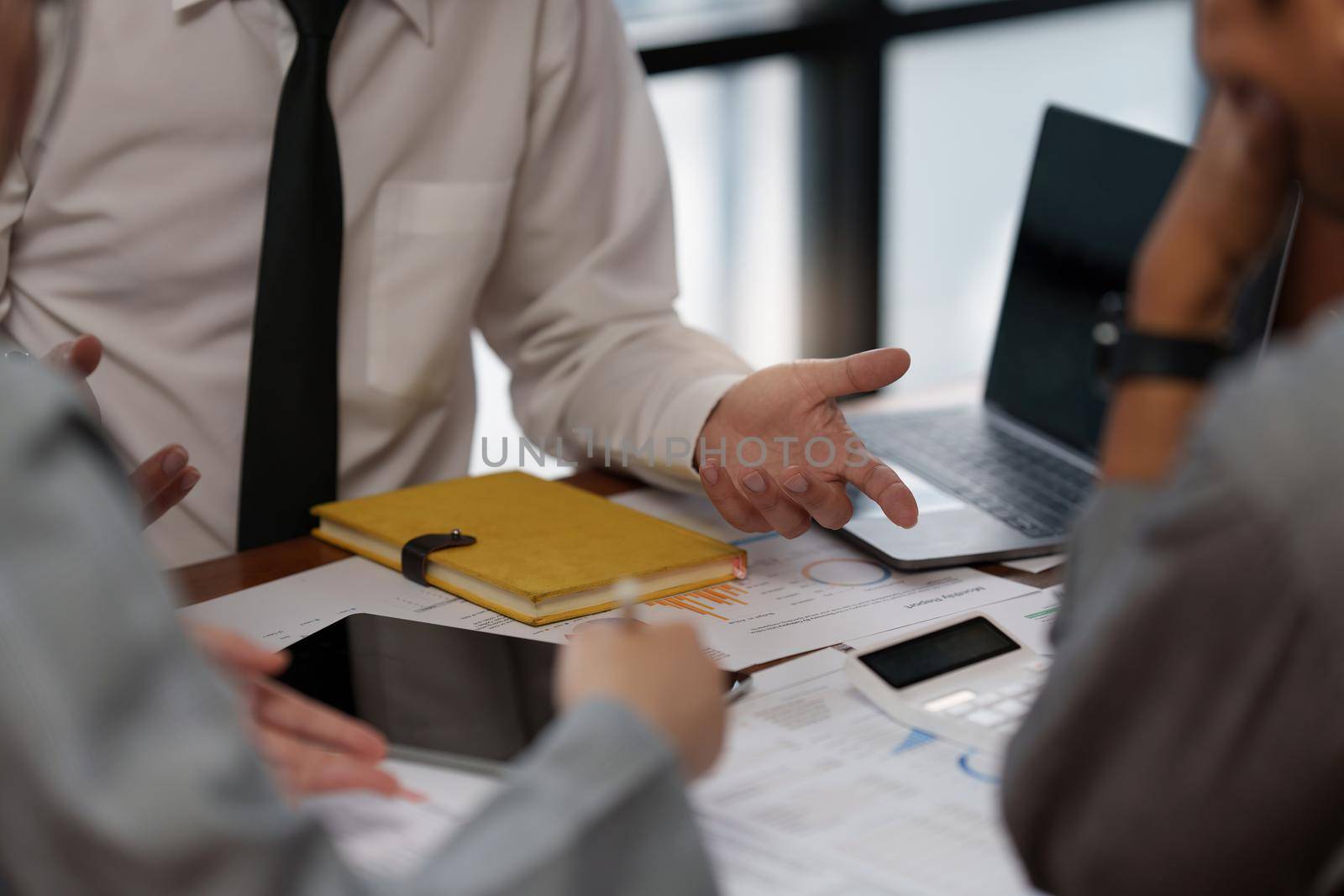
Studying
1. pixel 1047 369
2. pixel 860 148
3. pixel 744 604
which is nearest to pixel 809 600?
pixel 744 604

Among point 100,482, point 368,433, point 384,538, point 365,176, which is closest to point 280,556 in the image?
point 384,538

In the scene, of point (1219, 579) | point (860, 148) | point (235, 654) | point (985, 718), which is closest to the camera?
point (1219, 579)

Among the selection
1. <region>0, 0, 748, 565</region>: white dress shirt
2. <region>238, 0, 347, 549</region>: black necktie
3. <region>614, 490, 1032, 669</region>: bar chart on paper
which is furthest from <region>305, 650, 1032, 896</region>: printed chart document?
<region>238, 0, 347, 549</region>: black necktie

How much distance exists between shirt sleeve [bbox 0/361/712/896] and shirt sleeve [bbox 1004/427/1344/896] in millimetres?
189

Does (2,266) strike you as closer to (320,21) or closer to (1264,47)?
(320,21)

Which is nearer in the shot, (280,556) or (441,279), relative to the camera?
(280,556)

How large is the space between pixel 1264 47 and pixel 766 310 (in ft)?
8.58

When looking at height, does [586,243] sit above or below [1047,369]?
above

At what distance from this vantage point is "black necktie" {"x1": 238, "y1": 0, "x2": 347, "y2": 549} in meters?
1.27

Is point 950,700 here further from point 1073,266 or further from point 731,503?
point 1073,266

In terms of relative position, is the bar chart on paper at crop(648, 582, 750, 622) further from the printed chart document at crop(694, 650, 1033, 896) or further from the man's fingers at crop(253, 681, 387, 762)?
the man's fingers at crop(253, 681, 387, 762)

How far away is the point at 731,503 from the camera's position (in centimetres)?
116

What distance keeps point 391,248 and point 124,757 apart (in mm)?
969

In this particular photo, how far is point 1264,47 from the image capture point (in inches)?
21.2
